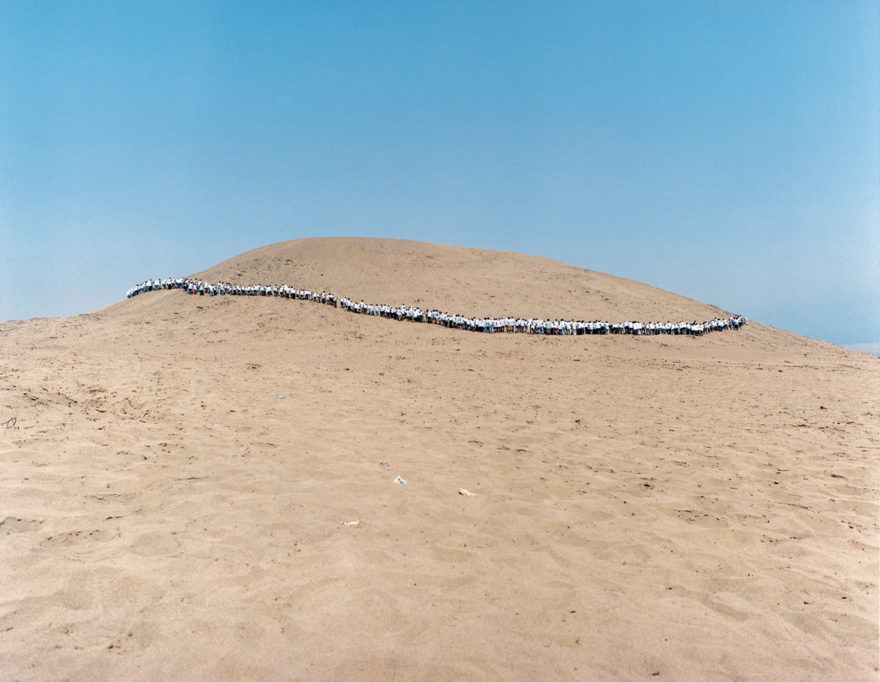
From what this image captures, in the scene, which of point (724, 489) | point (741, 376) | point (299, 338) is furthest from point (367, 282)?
point (724, 489)

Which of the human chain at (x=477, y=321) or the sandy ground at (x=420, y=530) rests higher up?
the human chain at (x=477, y=321)

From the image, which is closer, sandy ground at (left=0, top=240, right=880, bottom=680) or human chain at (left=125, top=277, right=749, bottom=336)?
sandy ground at (left=0, top=240, right=880, bottom=680)

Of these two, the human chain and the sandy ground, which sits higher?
the human chain

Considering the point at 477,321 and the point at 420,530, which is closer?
the point at 420,530

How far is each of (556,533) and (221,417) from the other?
668cm

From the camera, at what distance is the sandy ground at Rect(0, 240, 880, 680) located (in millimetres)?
4082

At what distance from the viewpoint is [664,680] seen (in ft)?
12.9

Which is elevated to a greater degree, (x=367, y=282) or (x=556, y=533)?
(x=367, y=282)

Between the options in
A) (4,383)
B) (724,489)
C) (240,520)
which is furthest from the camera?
(4,383)

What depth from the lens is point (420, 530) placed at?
6266 millimetres

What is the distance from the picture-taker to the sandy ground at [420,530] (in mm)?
4082

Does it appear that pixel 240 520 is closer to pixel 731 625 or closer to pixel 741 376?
pixel 731 625

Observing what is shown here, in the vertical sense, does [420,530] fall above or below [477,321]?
below

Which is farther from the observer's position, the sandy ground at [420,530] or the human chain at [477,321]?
the human chain at [477,321]
